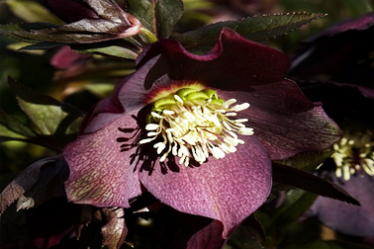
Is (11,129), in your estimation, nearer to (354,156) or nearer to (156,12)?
(156,12)

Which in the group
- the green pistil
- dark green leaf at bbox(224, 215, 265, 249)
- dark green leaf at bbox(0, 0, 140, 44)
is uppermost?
dark green leaf at bbox(0, 0, 140, 44)

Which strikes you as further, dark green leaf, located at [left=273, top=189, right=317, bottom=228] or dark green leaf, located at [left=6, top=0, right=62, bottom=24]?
dark green leaf, located at [left=6, top=0, right=62, bottom=24]

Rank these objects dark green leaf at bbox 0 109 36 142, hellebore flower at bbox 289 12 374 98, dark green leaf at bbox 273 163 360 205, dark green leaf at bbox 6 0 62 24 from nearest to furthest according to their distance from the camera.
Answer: dark green leaf at bbox 273 163 360 205, dark green leaf at bbox 0 109 36 142, hellebore flower at bbox 289 12 374 98, dark green leaf at bbox 6 0 62 24

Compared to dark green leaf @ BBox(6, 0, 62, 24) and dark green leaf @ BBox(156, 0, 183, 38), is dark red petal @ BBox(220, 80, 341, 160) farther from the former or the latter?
dark green leaf @ BBox(6, 0, 62, 24)

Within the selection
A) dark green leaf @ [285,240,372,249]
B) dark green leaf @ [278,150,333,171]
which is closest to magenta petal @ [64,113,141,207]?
dark green leaf @ [278,150,333,171]

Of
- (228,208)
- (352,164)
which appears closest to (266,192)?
(228,208)

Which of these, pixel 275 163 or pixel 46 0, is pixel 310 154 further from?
pixel 46 0

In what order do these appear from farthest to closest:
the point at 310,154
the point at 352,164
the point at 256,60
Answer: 1. the point at 352,164
2. the point at 310,154
3. the point at 256,60
